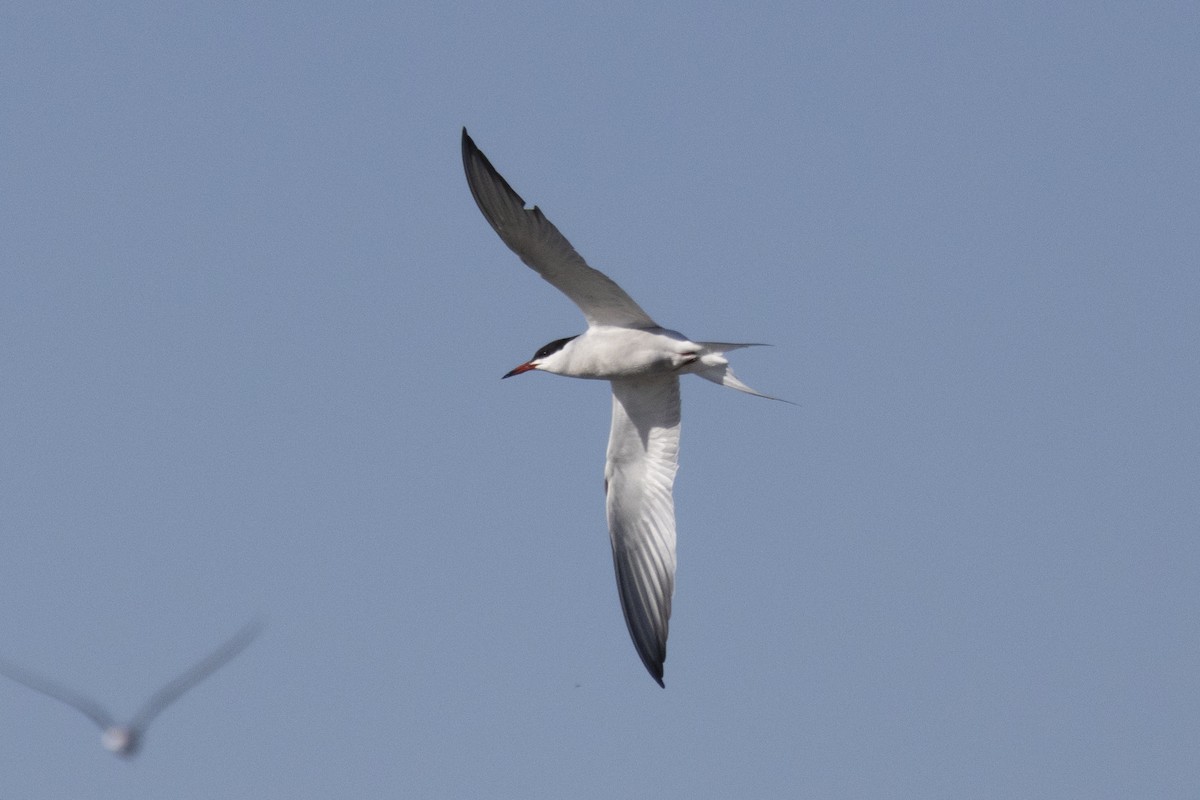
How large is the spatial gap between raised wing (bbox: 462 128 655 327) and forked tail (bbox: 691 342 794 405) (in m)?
0.44

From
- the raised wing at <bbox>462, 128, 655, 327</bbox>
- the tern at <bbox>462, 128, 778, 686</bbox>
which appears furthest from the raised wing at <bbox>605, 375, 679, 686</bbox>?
the raised wing at <bbox>462, 128, 655, 327</bbox>

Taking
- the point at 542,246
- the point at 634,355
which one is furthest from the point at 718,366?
the point at 542,246

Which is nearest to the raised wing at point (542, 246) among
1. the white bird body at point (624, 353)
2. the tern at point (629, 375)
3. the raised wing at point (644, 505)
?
the tern at point (629, 375)

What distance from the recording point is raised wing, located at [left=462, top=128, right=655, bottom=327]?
7340mm

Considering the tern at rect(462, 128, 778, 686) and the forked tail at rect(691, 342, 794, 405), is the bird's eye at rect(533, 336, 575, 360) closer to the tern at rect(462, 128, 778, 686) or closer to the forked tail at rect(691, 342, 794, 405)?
the tern at rect(462, 128, 778, 686)

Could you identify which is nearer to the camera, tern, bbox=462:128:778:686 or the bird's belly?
tern, bbox=462:128:778:686

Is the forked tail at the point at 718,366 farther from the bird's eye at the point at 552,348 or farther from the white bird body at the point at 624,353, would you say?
the bird's eye at the point at 552,348

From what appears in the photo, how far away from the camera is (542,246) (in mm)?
7590

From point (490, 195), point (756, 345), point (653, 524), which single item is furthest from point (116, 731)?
point (653, 524)

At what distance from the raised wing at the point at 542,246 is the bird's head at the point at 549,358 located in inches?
14.2

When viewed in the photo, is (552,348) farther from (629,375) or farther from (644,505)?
(644,505)

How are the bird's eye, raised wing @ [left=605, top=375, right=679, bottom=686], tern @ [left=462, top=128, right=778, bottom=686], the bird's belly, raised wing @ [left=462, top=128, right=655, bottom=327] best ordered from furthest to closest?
raised wing @ [left=605, top=375, right=679, bottom=686] < the bird's eye < the bird's belly < tern @ [left=462, top=128, right=778, bottom=686] < raised wing @ [left=462, top=128, right=655, bottom=327]

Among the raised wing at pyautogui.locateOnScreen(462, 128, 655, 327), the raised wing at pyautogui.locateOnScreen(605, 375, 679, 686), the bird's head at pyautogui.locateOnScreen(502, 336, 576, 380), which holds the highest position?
the raised wing at pyautogui.locateOnScreen(462, 128, 655, 327)

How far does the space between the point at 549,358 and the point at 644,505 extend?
144 centimetres
